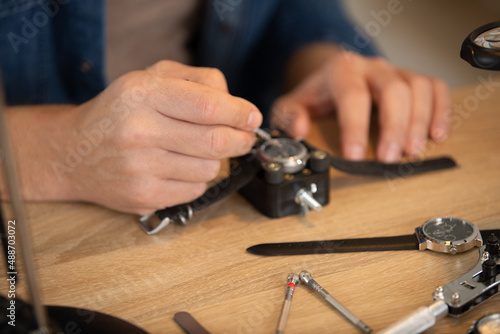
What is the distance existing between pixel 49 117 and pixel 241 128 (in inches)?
12.6

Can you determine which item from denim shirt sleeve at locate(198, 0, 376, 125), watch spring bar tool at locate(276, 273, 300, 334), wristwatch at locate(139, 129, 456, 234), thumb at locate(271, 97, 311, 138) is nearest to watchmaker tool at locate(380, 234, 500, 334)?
watch spring bar tool at locate(276, 273, 300, 334)

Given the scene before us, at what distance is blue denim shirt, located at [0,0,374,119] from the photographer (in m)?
1.16

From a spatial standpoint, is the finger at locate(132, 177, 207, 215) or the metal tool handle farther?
the finger at locate(132, 177, 207, 215)

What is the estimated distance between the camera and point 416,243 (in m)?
0.77

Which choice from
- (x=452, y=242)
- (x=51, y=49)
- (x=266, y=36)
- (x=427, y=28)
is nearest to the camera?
(x=452, y=242)

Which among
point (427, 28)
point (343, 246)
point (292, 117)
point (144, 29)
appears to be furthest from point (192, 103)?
point (427, 28)

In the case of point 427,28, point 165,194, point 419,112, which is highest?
point 419,112

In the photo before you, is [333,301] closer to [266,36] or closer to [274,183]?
[274,183]

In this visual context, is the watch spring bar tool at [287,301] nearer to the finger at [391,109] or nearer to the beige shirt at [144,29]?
the finger at [391,109]

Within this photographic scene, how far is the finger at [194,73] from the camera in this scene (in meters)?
0.85

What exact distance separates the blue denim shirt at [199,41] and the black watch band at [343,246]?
64cm

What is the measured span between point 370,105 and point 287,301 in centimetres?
54

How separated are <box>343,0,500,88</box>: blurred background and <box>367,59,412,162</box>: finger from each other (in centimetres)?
194

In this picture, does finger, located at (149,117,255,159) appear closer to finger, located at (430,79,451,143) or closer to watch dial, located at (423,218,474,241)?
watch dial, located at (423,218,474,241)
